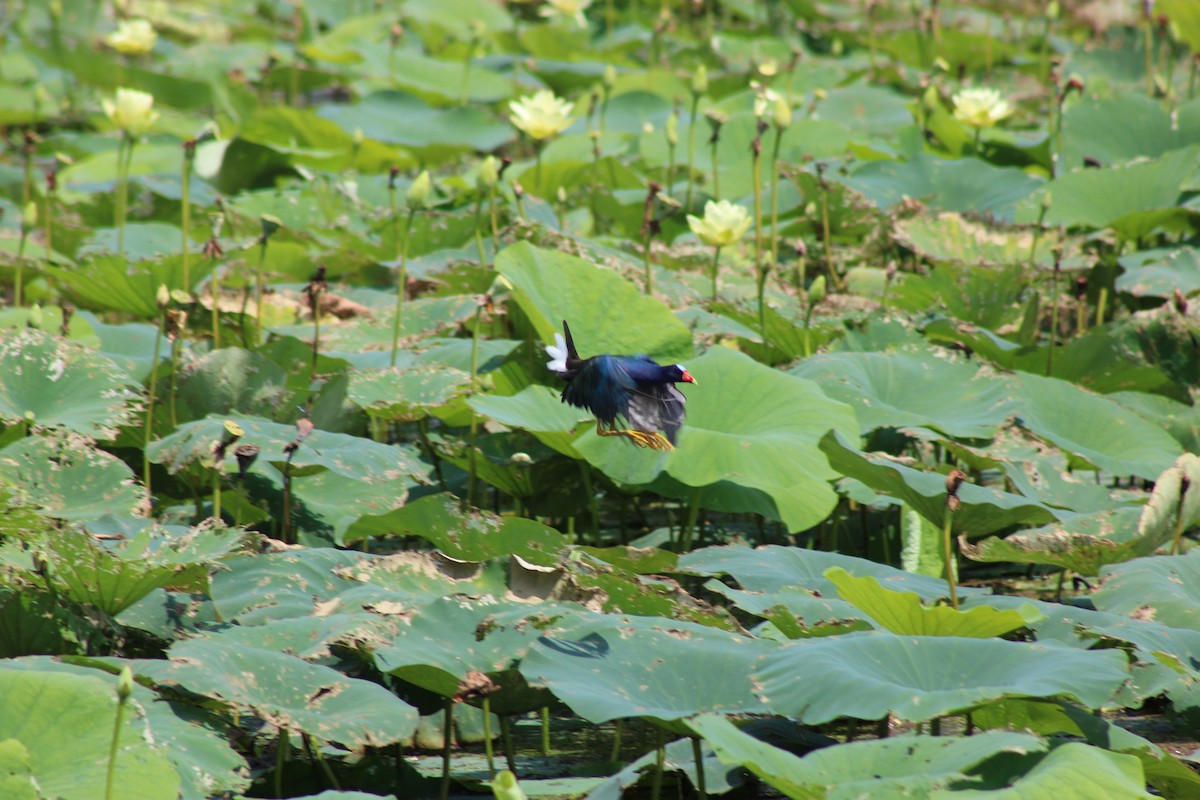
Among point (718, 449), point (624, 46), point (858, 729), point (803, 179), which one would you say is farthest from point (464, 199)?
point (624, 46)

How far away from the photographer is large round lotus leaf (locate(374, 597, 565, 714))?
1.50 meters

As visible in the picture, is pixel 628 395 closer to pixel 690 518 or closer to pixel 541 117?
pixel 690 518

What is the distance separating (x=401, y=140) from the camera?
5.15 m

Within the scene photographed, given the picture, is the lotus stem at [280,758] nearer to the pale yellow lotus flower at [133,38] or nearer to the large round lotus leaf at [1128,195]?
the large round lotus leaf at [1128,195]

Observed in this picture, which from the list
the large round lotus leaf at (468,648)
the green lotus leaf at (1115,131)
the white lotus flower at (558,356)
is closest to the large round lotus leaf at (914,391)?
the white lotus flower at (558,356)

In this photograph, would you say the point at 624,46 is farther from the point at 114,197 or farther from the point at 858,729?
the point at 858,729

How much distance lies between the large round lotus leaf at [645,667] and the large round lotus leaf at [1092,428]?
1.14 m

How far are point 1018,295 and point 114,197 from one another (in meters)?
2.85

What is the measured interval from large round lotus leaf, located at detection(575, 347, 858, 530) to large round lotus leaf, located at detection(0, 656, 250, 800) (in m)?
0.84

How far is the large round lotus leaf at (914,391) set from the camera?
2422mm

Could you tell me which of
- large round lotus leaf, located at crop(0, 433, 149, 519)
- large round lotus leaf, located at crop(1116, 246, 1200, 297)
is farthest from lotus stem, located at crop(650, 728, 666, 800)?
large round lotus leaf, located at crop(1116, 246, 1200, 297)

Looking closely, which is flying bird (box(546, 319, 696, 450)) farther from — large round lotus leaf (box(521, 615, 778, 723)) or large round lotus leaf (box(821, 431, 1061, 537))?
large round lotus leaf (box(821, 431, 1061, 537))

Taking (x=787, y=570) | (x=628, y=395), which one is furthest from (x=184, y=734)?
(x=787, y=570)

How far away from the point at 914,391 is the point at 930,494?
26.0 inches
